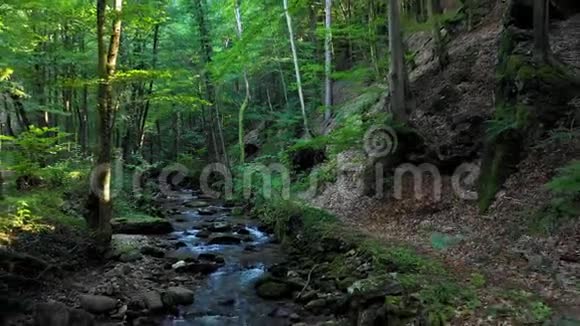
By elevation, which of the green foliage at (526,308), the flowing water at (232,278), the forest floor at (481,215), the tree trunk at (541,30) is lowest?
the flowing water at (232,278)

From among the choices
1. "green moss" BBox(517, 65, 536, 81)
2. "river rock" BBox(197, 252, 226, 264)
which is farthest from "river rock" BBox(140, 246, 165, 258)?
"green moss" BBox(517, 65, 536, 81)

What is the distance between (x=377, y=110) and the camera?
1658 cm

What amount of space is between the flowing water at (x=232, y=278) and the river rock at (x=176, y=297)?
7.2 inches

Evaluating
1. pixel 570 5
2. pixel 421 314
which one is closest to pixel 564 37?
pixel 570 5

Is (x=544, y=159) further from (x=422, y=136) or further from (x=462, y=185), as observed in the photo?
(x=422, y=136)

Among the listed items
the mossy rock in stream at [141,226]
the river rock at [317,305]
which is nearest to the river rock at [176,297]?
the river rock at [317,305]

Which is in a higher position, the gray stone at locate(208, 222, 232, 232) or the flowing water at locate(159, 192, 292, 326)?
the gray stone at locate(208, 222, 232, 232)

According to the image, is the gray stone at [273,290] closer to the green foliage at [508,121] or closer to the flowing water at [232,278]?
the flowing water at [232,278]

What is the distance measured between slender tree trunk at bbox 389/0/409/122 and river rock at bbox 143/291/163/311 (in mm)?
7336

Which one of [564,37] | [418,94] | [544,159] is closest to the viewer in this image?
[544,159]

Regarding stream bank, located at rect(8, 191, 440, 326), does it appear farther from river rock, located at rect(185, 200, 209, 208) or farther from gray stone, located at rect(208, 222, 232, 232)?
river rock, located at rect(185, 200, 209, 208)

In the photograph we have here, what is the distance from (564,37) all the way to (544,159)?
448 cm
